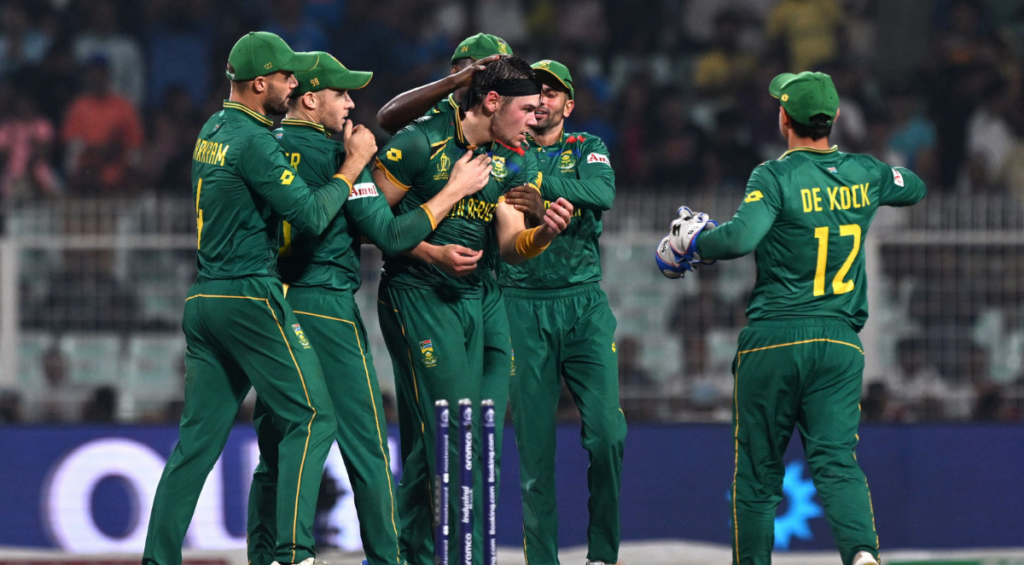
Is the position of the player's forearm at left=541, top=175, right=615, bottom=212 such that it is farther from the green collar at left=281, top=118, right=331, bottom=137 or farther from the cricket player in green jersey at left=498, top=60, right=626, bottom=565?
the green collar at left=281, top=118, right=331, bottom=137

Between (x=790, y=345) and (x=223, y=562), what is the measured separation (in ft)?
13.8

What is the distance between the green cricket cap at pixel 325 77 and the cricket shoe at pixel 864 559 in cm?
304

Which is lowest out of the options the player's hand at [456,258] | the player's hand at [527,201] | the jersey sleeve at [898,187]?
the player's hand at [456,258]

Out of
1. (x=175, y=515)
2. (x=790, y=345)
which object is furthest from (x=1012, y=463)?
(x=175, y=515)

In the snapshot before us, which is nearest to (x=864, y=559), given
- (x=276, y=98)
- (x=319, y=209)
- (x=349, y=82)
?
(x=319, y=209)

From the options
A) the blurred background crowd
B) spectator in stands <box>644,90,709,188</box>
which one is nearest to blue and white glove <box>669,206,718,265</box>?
the blurred background crowd

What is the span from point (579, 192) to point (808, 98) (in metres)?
1.17

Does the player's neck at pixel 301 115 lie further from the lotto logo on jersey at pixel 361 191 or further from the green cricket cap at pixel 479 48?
the green cricket cap at pixel 479 48

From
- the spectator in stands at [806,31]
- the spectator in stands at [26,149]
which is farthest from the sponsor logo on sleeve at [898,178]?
the spectator in stands at [26,149]

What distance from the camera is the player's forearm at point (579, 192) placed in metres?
6.38

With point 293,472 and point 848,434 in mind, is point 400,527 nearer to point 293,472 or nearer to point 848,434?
point 293,472

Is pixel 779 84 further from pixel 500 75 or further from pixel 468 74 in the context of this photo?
pixel 468 74

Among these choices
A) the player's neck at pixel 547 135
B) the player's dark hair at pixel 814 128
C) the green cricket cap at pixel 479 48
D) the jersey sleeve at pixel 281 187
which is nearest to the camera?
the jersey sleeve at pixel 281 187

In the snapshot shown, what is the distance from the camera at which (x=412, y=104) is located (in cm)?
593
